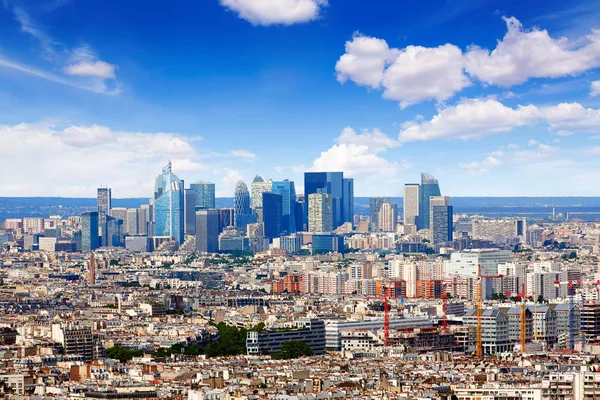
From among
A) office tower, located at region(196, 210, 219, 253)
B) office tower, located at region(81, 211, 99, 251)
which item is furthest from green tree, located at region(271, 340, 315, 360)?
office tower, located at region(81, 211, 99, 251)

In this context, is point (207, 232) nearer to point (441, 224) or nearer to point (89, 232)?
point (89, 232)

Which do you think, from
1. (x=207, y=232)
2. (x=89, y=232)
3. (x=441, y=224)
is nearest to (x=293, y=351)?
(x=89, y=232)

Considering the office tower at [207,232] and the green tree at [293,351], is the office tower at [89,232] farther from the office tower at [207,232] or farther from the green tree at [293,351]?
the green tree at [293,351]

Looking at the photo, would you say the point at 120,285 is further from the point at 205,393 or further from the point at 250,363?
the point at 205,393

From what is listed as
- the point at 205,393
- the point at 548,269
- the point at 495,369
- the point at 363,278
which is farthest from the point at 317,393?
the point at 363,278

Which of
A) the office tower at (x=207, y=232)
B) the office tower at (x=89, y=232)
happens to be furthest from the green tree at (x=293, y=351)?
the office tower at (x=89, y=232)

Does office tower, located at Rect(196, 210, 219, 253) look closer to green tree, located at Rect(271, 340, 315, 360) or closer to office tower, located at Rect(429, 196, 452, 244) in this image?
office tower, located at Rect(429, 196, 452, 244)
